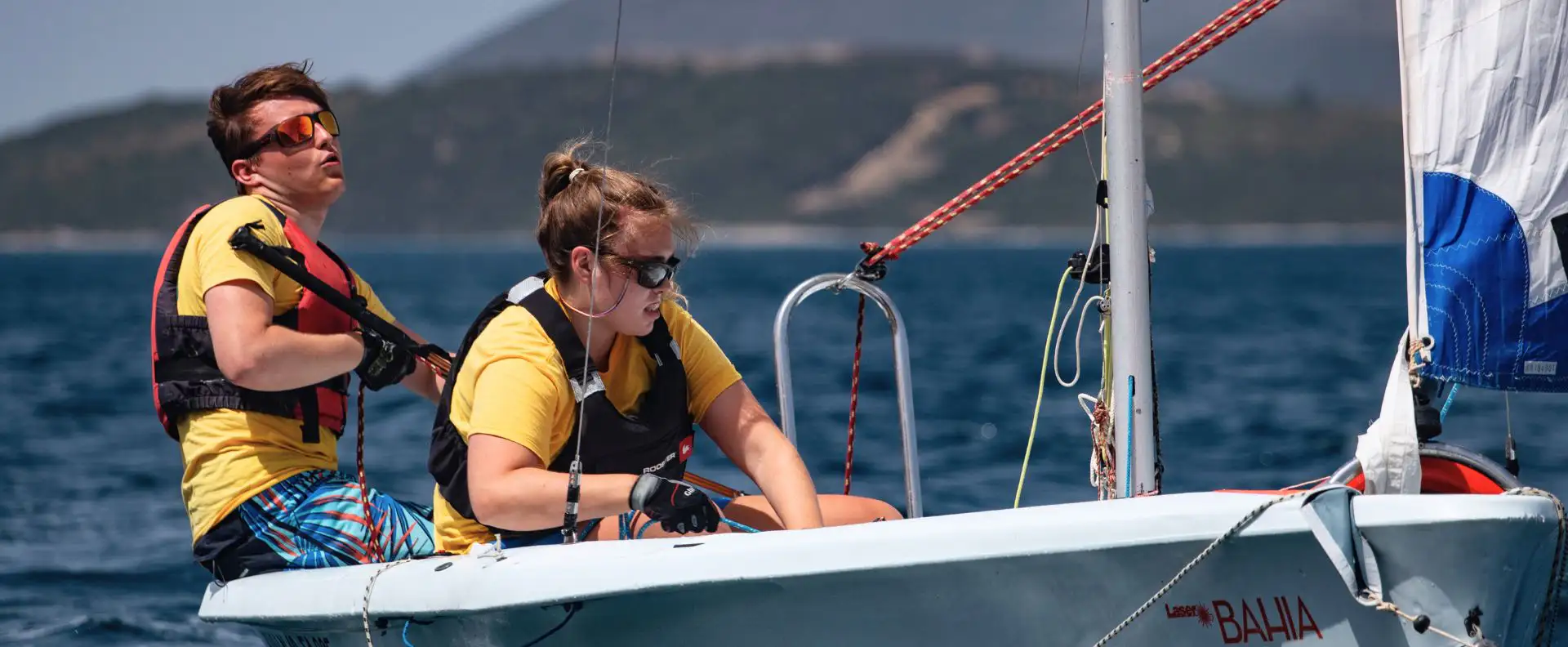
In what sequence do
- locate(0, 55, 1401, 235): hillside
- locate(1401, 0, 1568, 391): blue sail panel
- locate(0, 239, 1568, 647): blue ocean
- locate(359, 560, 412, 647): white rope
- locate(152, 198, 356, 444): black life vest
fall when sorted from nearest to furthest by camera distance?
1. locate(1401, 0, 1568, 391): blue sail panel
2. locate(359, 560, 412, 647): white rope
3. locate(152, 198, 356, 444): black life vest
4. locate(0, 239, 1568, 647): blue ocean
5. locate(0, 55, 1401, 235): hillside

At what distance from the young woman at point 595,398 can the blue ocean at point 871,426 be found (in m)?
1.59

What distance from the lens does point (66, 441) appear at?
13.2 meters

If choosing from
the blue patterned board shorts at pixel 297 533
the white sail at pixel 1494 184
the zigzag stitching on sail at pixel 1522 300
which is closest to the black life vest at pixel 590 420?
the blue patterned board shorts at pixel 297 533

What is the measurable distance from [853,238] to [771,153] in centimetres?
1476

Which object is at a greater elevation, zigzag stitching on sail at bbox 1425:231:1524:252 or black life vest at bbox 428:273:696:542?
zigzag stitching on sail at bbox 1425:231:1524:252

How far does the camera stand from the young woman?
3.06m

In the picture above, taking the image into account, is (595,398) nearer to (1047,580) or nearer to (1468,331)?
(1047,580)

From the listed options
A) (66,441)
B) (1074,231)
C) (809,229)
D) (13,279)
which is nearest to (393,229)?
(809,229)

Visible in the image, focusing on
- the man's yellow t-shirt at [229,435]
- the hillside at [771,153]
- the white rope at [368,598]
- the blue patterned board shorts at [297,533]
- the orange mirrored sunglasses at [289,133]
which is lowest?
the white rope at [368,598]

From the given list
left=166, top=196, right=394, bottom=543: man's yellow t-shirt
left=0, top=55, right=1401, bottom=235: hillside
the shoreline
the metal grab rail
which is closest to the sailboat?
left=166, top=196, right=394, bottom=543: man's yellow t-shirt

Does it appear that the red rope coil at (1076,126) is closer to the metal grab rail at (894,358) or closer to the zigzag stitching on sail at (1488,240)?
the metal grab rail at (894,358)

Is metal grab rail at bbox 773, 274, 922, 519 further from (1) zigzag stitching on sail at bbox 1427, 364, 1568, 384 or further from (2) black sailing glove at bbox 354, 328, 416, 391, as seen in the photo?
(1) zigzag stitching on sail at bbox 1427, 364, 1568, 384

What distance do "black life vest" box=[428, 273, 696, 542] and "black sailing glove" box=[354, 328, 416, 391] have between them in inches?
10.4

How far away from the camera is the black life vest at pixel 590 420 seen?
324 centimetres
